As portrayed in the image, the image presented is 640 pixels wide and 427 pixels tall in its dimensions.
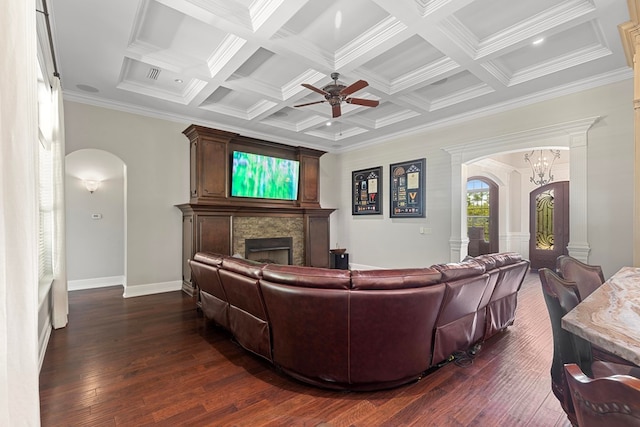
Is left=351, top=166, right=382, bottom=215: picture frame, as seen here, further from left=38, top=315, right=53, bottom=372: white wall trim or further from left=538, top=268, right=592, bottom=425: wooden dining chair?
left=38, top=315, right=53, bottom=372: white wall trim

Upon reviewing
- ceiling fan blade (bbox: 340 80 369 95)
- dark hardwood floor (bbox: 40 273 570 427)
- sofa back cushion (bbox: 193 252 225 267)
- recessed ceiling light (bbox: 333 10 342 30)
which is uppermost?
recessed ceiling light (bbox: 333 10 342 30)

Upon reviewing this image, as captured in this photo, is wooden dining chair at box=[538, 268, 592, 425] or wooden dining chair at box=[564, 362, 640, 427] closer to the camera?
wooden dining chair at box=[564, 362, 640, 427]

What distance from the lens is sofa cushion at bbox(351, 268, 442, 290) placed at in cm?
197

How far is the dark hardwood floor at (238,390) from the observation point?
6.08 ft

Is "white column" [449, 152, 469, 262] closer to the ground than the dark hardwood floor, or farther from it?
farther from it

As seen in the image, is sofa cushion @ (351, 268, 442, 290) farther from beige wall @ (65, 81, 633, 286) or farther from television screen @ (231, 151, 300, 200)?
television screen @ (231, 151, 300, 200)

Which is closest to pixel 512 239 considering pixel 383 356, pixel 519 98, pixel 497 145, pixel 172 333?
pixel 497 145

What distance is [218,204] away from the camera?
5031 mm

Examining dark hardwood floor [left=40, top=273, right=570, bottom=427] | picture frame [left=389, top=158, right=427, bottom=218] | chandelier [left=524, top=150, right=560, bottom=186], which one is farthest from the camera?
chandelier [left=524, top=150, right=560, bottom=186]

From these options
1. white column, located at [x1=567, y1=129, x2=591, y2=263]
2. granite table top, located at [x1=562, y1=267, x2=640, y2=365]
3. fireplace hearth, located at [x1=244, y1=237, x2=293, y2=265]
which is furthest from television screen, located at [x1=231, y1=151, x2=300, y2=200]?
granite table top, located at [x1=562, y1=267, x2=640, y2=365]

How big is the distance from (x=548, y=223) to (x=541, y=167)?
1.35 metres

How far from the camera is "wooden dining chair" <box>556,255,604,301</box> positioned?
2.21 m

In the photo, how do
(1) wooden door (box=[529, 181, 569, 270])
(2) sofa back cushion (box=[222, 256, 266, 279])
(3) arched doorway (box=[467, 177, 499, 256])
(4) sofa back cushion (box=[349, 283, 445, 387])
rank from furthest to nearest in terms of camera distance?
(3) arched doorway (box=[467, 177, 499, 256]) → (1) wooden door (box=[529, 181, 569, 270]) → (2) sofa back cushion (box=[222, 256, 266, 279]) → (4) sofa back cushion (box=[349, 283, 445, 387])

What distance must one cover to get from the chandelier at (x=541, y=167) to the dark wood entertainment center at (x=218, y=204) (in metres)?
5.41
